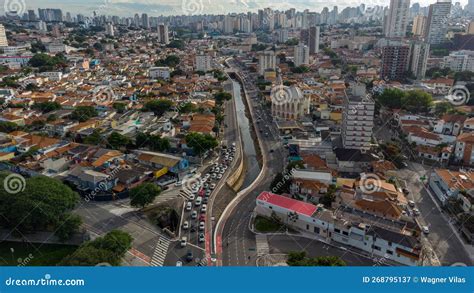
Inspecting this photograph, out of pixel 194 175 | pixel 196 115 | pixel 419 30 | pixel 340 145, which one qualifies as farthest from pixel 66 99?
pixel 419 30

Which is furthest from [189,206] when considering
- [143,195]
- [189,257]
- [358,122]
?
[358,122]

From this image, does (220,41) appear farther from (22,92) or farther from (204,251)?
(204,251)

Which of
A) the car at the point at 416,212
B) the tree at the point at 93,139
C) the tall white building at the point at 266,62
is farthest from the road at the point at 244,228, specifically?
the tall white building at the point at 266,62

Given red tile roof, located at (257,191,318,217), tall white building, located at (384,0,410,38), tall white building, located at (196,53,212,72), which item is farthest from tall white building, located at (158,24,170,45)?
red tile roof, located at (257,191,318,217)

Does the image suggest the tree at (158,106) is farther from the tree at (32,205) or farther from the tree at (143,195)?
the tree at (32,205)

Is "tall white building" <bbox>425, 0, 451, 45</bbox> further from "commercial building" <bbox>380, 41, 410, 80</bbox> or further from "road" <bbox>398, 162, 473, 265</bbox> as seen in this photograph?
"road" <bbox>398, 162, 473, 265</bbox>

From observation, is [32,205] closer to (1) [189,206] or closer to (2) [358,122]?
(1) [189,206]

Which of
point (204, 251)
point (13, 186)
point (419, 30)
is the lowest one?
point (204, 251)
